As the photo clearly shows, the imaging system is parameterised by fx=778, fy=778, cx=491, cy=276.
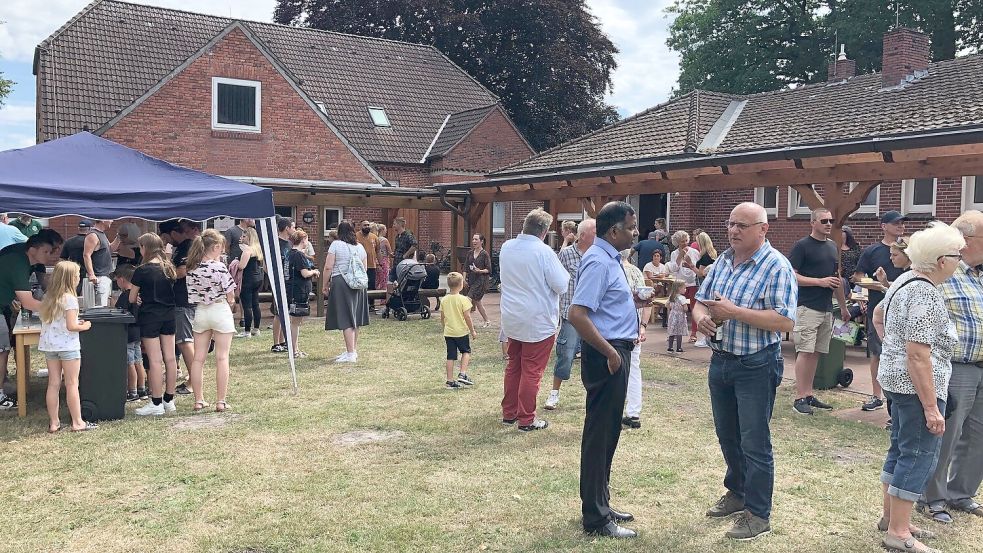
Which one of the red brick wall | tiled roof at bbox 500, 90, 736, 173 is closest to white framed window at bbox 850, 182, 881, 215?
tiled roof at bbox 500, 90, 736, 173

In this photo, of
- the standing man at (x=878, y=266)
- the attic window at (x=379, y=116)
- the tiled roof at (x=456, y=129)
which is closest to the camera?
the standing man at (x=878, y=266)

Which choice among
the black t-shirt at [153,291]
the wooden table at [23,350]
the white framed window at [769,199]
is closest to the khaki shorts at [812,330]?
the black t-shirt at [153,291]

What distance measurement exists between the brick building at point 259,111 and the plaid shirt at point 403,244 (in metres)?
1.95

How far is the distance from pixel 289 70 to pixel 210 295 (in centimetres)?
2104

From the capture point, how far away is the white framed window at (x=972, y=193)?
55.8 feet

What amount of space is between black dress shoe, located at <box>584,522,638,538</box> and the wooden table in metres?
5.36

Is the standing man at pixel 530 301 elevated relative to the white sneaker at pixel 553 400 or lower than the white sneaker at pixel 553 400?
elevated

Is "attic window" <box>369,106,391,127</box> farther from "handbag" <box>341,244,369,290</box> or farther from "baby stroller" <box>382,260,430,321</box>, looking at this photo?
"handbag" <box>341,244,369,290</box>

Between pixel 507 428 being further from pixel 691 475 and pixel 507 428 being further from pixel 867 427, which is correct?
pixel 867 427

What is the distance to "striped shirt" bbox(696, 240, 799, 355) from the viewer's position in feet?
13.8

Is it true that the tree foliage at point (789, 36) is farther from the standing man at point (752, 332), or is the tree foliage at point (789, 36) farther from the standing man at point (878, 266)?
the standing man at point (752, 332)

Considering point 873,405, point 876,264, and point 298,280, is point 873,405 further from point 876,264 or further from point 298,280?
point 298,280

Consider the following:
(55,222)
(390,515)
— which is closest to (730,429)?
(390,515)

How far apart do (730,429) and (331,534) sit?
2387mm
